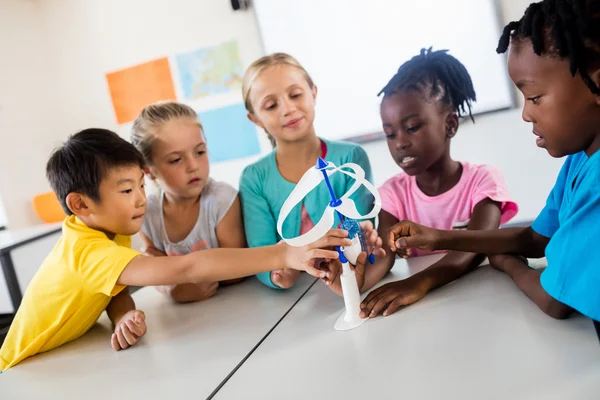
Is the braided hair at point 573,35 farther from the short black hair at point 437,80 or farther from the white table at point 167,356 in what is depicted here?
the white table at point 167,356

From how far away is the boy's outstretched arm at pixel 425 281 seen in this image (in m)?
0.84

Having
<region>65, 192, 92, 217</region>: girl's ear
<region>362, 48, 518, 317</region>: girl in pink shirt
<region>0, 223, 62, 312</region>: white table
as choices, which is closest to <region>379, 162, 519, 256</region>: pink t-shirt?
<region>362, 48, 518, 317</region>: girl in pink shirt

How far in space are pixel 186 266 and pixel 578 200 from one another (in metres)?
0.66

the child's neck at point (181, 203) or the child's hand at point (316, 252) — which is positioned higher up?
the child's neck at point (181, 203)

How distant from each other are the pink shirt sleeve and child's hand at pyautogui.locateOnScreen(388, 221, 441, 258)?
0.23 m

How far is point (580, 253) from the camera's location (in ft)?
2.13

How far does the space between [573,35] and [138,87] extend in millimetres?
2628

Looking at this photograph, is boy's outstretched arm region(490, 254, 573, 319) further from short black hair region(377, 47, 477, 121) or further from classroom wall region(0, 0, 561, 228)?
classroom wall region(0, 0, 561, 228)

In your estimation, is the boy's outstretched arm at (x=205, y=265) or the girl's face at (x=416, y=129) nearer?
the boy's outstretched arm at (x=205, y=265)

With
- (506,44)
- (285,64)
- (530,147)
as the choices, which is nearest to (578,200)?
(506,44)

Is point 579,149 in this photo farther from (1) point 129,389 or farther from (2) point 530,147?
(2) point 530,147

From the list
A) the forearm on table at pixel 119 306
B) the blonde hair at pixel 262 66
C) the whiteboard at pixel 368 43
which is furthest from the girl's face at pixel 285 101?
the whiteboard at pixel 368 43

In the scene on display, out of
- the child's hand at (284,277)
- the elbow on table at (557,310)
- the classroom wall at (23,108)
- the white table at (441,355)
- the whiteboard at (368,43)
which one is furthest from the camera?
the classroom wall at (23,108)

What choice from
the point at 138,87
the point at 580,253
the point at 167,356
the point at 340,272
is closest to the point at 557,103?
the point at 580,253
